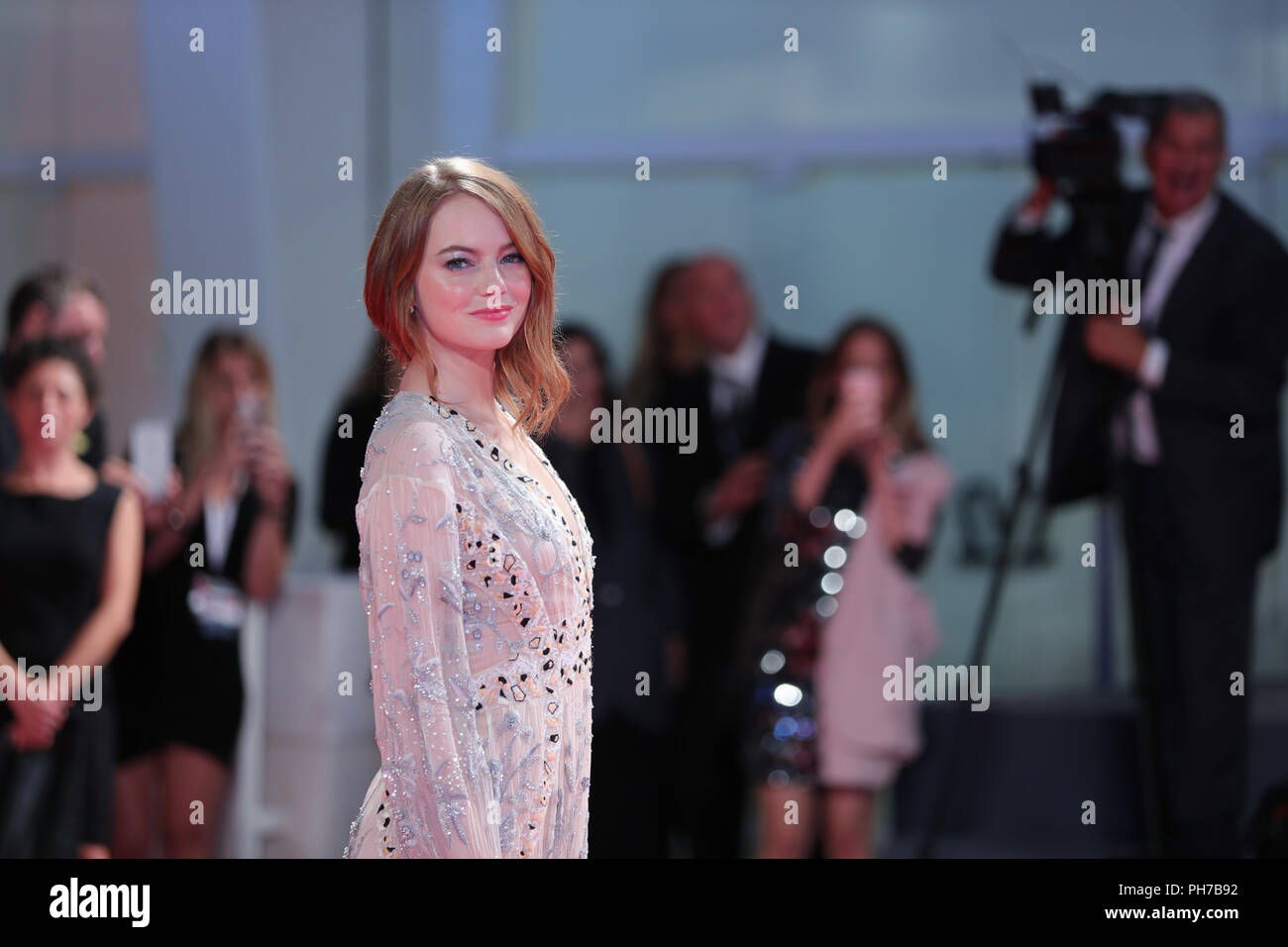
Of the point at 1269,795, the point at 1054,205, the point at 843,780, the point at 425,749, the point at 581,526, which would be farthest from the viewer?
the point at 1054,205

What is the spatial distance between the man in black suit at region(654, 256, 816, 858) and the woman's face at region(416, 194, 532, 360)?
259 centimetres

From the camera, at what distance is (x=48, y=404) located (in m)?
3.99

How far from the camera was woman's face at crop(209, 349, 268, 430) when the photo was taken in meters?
4.35

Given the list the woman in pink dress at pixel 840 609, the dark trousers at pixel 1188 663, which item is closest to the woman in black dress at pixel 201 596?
the woman in pink dress at pixel 840 609

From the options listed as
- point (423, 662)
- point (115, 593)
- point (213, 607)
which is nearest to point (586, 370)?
point (213, 607)

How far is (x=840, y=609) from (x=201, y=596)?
66.3 inches

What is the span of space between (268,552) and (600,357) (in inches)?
41.6

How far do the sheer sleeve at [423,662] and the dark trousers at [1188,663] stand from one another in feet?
8.54

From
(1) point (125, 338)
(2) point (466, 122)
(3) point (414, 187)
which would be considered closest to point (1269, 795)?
(3) point (414, 187)

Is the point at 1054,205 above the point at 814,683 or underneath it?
above

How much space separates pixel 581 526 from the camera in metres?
1.94

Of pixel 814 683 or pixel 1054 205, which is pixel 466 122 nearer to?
pixel 1054 205

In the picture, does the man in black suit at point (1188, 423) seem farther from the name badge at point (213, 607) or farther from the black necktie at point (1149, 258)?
the name badge at point (213, 607)

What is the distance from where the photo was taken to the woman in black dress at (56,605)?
3.87 meters
